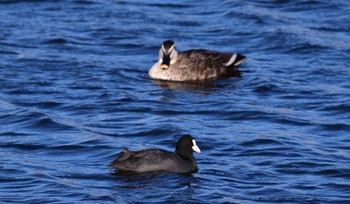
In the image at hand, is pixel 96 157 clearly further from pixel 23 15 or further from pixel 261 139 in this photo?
pixel 23 15

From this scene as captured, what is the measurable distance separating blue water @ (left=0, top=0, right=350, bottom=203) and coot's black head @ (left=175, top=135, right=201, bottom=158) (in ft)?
1.16

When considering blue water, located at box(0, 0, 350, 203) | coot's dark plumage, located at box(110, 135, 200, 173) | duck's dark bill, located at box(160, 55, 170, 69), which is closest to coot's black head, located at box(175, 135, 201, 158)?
coot's dark plumage, located at box(110, 135, 200, 173)

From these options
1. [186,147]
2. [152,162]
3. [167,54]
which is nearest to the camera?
[152,162]

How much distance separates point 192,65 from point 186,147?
6.34 metres

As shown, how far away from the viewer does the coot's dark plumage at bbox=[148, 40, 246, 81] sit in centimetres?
2167

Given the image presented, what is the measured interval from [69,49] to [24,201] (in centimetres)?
981

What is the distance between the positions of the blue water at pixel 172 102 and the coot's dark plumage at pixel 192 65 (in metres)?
0.27

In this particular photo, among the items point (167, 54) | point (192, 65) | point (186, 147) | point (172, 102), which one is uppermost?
point (167, 54)

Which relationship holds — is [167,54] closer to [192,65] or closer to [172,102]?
[192,65]

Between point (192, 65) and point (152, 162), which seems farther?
point (192, 65)

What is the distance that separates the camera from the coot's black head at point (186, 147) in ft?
50.9

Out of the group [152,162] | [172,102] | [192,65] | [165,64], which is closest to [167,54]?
[165,64]

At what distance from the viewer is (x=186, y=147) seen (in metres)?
15.6

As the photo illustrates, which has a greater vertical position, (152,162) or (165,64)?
(165,64)
